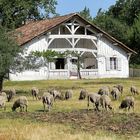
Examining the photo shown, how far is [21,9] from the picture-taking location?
57.2 metres

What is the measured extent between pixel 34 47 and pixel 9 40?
73.3ft

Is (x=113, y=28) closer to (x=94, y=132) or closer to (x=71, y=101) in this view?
(x=71, y=101)

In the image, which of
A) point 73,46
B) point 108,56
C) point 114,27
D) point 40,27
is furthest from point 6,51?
point 114,27

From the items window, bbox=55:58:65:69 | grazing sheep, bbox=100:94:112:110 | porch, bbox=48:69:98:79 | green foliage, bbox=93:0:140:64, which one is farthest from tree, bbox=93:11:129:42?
grazing sheep, bbox=100:94:112:110

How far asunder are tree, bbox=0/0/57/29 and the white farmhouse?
126 cm

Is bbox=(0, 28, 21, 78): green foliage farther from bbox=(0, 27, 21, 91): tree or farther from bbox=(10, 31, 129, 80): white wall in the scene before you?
bbox=(10, 31, 129, 80): white wall

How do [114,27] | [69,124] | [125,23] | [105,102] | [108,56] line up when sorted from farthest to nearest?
[125,23]
[114,27]
[108,56]
[105,102]
[69,124]

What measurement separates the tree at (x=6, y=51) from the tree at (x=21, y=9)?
29.4 feet

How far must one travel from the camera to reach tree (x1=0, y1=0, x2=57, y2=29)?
2007 inches

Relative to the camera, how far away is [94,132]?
18.4 meters

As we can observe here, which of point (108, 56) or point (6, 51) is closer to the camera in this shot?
point (6, 51)

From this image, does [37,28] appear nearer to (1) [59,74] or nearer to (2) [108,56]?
(1) [59,74]

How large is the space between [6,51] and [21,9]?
2054 centimetres

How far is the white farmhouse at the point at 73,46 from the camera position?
6028cm
